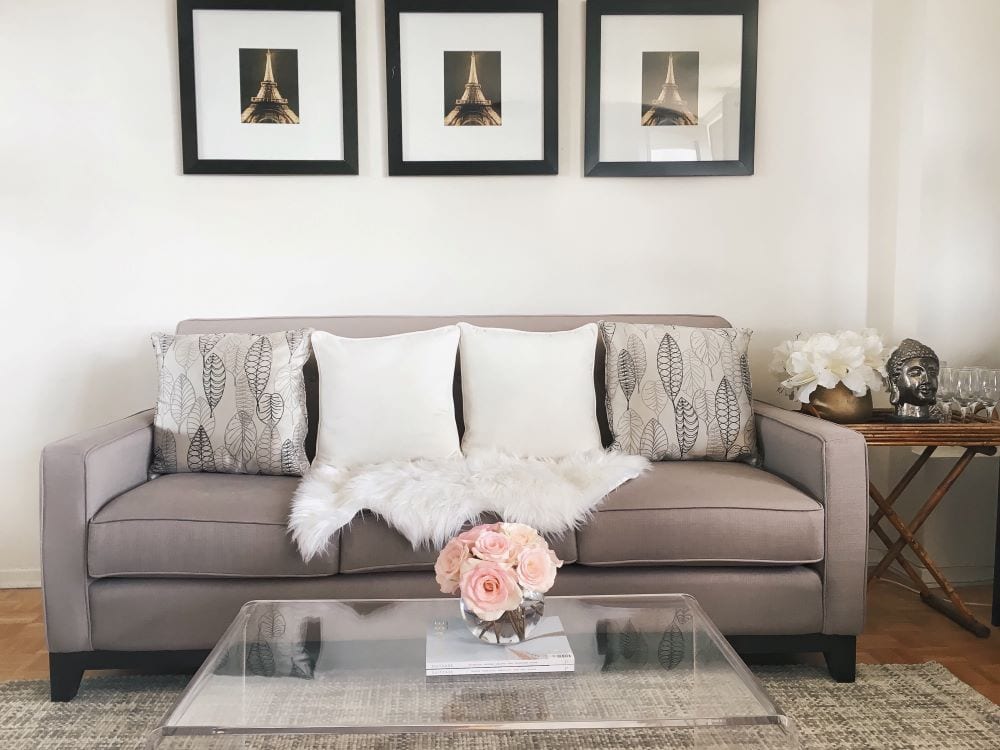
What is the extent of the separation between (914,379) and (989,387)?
25 centimetres

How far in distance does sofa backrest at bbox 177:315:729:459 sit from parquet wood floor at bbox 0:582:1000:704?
41.4 inches

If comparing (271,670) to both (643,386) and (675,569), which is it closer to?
(675,569)

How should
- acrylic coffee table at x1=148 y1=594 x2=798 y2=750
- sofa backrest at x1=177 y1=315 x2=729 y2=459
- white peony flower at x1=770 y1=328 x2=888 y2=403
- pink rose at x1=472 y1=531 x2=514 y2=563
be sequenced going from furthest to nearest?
1. sofa backrest at x1=177 y1=315 x2=729 y2=459
2. white peony flower at x1=770 y1=328 x2=888 y2=403
3. pink rose at x1=472 y1=531 x2=514 y2=563
4. acrylic coffee table at x1=148 y1=594 x2=798 y2=750

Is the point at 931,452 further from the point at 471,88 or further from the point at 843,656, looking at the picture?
the point at 471,88

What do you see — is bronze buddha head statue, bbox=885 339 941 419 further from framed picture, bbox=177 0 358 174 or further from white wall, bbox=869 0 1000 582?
framed picture, bbox=177 0 358 174

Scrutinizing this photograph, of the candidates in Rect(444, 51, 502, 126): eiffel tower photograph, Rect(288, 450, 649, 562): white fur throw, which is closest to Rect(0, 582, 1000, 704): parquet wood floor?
Rect(288, 450, 649, 562): white fur throw

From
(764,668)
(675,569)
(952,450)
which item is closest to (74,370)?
(675,569)

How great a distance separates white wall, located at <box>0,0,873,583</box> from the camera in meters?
2.98

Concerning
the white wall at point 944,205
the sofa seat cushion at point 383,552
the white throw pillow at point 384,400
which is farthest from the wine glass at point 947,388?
the white throw pillow at point 384,400

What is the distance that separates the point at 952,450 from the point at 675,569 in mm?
1321

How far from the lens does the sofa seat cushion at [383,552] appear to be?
207cm

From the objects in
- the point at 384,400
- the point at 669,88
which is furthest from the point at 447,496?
the point at 669,88

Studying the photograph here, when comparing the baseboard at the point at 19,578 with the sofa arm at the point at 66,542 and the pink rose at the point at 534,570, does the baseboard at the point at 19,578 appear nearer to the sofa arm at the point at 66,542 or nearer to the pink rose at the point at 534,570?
the sofa arm at the point at 66,542

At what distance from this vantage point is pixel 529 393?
2580 mm
